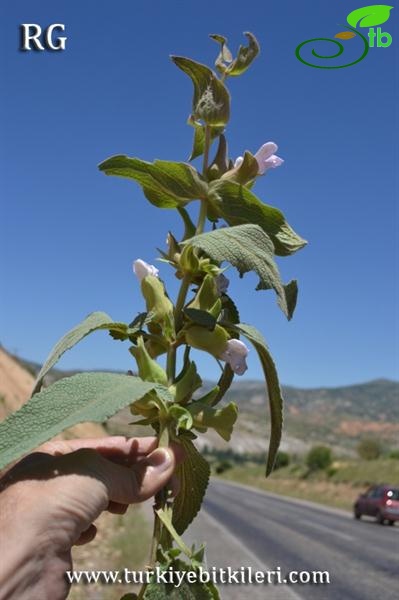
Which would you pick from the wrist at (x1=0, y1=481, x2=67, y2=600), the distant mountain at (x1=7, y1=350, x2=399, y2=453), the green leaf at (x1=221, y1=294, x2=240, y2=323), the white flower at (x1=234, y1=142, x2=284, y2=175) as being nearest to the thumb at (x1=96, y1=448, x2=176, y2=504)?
the wrist at (x1=0, y1=481, x2=67, y2=600)

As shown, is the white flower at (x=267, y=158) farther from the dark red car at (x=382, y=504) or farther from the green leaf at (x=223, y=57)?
the dark red car at (x=382, y=504)

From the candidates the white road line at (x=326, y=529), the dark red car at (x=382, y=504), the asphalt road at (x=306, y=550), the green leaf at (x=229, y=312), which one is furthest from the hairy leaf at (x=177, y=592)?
the dark red car at (x=382, y=504)

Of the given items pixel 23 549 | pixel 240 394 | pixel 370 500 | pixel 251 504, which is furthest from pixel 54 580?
pixel 240 394

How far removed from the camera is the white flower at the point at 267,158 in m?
1.44

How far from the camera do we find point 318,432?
349ft

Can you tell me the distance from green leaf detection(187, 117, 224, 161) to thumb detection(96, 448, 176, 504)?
0.60 m

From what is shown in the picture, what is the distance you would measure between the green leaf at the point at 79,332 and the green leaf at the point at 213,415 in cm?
19

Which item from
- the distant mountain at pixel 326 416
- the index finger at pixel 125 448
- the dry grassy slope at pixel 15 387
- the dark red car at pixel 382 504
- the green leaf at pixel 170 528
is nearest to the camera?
the green leaf at pixel 170 528

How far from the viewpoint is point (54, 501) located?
1251 millimetres

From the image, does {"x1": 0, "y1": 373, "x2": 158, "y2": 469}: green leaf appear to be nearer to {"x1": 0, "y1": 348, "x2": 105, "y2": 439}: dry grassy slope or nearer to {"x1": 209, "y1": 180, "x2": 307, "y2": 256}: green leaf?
{"x1": 209, "y1": 180, "x2": 307, "y2": 256}: green leaf

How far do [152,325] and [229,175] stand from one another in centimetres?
32

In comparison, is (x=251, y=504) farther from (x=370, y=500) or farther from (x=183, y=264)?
(x=183, y=264)

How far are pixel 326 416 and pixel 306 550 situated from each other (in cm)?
12249

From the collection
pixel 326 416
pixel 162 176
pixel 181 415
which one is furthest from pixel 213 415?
pixel 326 416
